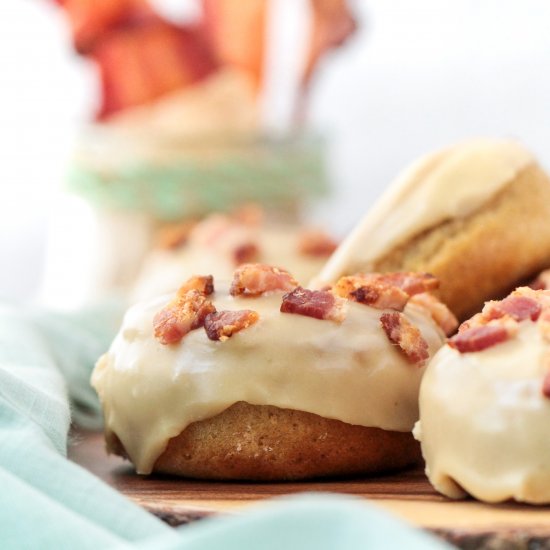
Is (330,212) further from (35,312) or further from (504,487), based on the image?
(504,487)

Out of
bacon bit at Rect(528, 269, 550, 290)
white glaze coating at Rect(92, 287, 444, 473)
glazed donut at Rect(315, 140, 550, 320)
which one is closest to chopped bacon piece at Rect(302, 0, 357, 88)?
glazed donut at Rect(315, 140, 550, 320)

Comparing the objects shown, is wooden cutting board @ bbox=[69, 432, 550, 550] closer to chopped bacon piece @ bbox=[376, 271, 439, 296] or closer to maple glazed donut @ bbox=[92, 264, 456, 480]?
maple glazed donut @ bbox=[92, 264, 456, 480]

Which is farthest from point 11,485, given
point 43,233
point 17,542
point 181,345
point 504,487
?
point 43,233

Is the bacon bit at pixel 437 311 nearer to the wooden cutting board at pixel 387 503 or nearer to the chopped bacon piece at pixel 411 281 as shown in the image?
the chopped bacon piece at pixel 411 281

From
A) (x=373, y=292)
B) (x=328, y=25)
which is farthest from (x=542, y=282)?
(x=328, y=25)

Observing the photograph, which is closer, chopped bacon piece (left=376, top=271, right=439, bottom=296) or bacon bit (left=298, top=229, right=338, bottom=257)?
chopped bacon piece (left=376, top=271, right=439, bottom=296)
